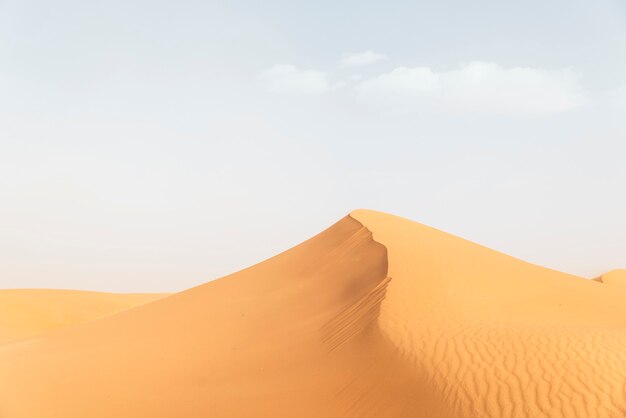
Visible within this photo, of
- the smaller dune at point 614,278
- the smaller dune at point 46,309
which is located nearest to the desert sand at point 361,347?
the smaller dune at point 46,309

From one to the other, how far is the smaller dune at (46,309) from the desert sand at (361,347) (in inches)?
391

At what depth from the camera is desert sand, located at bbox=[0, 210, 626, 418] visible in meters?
6.91

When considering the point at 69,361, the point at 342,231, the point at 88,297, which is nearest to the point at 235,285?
the point at 342,231

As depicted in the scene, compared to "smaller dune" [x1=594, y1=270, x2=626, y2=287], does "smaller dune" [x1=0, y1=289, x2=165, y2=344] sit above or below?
above

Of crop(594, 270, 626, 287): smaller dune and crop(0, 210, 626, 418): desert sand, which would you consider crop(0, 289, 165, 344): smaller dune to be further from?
crop(594, 270, 626, 287): smaller dune

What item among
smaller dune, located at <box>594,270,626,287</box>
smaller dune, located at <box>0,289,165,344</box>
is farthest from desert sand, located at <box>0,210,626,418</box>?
smaller dune, located at <box>594,270,626,287</box>

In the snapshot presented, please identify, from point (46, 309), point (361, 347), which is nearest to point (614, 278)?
point (361, 347)

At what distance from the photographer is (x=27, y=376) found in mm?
11547

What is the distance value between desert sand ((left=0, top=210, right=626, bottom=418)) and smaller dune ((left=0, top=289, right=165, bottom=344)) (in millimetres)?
9929

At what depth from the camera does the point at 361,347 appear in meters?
9.02

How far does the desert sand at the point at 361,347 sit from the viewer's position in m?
6.91

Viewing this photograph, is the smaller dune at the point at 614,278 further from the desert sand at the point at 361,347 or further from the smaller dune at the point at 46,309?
the smaller dune at the point at 46,309

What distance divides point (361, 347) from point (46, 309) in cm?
2382

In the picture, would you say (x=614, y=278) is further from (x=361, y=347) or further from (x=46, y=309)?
(x=46, y=309)
